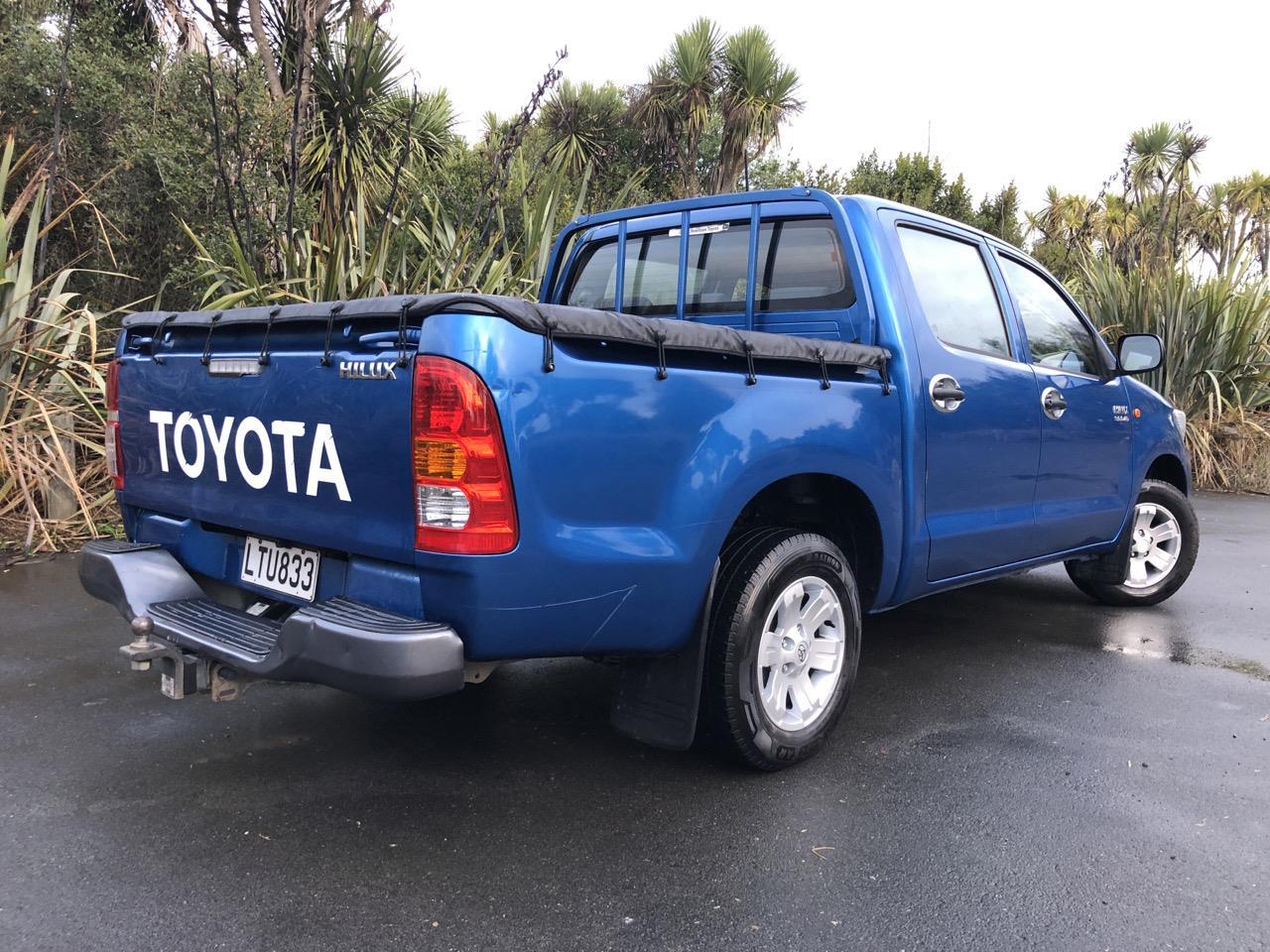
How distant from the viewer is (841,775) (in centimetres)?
312

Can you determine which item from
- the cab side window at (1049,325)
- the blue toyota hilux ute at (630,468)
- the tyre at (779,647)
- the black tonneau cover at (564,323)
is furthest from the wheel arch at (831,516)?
the cab side window at (1049,325)

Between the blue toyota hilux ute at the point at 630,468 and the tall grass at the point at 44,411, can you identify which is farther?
the tall grass at the point at 44,411

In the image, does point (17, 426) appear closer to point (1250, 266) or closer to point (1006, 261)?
point (1006, 261)

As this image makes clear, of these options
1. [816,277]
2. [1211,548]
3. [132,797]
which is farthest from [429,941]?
[1211,548]

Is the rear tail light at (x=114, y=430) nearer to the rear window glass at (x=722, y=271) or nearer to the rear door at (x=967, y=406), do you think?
the rear window glass at (x=722, y=271)

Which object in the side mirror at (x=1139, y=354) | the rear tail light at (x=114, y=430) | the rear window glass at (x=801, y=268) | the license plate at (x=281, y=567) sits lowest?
the license plate at (x=281, y=567)

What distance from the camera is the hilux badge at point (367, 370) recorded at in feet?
7.81

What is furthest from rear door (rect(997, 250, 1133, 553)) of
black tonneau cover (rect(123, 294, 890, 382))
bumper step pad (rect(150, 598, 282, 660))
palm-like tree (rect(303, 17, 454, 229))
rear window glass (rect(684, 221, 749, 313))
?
palm-like tree (rect(303, 17, 454, 229))

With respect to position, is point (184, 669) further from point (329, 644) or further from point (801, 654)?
point (801, 654)

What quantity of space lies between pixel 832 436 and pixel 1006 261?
1799 millimetres

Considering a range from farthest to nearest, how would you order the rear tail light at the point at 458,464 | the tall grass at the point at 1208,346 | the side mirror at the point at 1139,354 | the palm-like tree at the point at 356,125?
the tall grass at the point at 1208,346 < the palm-like tree at the point at 356,125 < the side mirror at the point at 1139,354 < the rear tail light at the point at 458,464

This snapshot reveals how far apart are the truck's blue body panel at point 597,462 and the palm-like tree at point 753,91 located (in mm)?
15027

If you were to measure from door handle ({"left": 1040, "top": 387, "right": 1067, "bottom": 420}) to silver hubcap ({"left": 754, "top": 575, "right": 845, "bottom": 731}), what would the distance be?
1569 millimetres

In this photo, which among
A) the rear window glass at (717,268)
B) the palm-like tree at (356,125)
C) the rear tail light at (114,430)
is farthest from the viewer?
the palm-like tree at (356,125)
